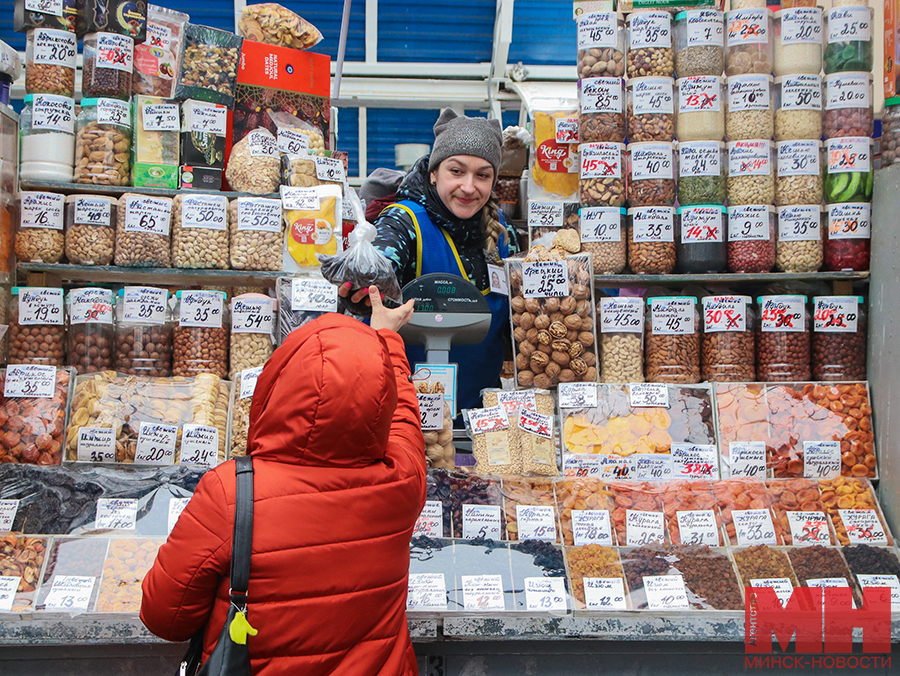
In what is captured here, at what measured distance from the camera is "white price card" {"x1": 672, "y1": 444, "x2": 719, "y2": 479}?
237 centimetres

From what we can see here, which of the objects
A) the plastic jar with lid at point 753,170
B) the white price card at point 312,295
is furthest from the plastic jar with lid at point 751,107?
the white price card at point 312,295

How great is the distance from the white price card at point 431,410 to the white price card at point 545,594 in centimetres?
52

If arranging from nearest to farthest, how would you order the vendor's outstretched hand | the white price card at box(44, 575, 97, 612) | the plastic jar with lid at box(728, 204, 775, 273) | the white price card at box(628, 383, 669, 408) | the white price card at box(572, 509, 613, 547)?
the white price card at box(44, 575, 97, 612), the vendor's outstretched hand, the white price card at box(572, 509, 613, 547), the white price card at box(628, 383, 669, 408), the plastic jar with lid at box(728, 204, 775, 273)

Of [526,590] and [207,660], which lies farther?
[526,590]

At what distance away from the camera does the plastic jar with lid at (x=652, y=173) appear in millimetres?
2592

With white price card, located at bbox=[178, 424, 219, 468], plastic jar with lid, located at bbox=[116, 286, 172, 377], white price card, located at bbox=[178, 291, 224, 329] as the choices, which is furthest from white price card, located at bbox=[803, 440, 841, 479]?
plastic jar with lid, located at bbox=[116, 286, 172, 377]

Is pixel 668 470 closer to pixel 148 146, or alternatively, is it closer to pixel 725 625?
pixel 725 625

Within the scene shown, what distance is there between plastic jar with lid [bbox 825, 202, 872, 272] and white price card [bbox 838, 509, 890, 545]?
79 centimetres

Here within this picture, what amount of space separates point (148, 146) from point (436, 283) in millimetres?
1132

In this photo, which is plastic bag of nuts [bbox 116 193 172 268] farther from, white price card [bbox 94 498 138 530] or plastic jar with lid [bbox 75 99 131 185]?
white price card [bbox 94 498 138 530]

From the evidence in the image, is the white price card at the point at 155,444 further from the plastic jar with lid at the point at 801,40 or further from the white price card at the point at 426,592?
the plastic jar with lid at the point at 801,40

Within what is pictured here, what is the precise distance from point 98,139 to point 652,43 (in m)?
1.88

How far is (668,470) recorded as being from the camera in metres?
2.38

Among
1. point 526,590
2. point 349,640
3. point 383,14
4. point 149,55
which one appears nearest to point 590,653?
point 526,590
